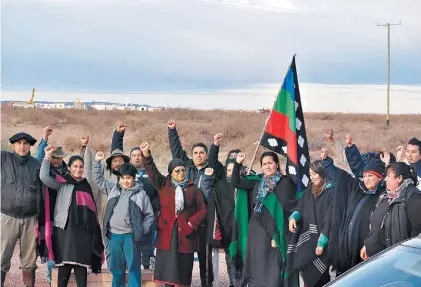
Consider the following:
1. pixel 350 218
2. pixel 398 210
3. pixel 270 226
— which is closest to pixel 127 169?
pixel 270 226

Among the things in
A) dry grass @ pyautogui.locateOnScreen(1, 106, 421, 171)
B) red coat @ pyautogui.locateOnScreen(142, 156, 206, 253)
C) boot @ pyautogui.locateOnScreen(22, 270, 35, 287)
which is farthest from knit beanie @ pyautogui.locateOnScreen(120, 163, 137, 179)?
dry grass @ pyautogui.locateOnScreen(1, 106, 421, 171)

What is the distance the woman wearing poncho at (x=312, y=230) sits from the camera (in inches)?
328

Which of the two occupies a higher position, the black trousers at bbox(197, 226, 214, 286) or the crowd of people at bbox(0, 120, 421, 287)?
the crowd of people at bbox(0, 120, 421, 287)

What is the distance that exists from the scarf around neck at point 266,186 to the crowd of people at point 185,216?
0.4 inches

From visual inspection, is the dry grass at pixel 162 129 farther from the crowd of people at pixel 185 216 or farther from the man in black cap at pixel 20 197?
the man in black cap at pixel 20 197

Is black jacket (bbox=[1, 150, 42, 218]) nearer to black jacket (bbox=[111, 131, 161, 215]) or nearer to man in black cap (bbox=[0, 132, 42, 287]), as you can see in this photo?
man in black cap (bbox=[0, 132, 42, 287])

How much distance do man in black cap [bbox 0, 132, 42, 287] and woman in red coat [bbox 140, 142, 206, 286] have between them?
4.47 feet

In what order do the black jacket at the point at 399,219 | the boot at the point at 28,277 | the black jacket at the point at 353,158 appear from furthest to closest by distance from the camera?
the black jacket at the point at 353,158 < the boot at the point at 28,277 < the black jacket at the point at 399,219

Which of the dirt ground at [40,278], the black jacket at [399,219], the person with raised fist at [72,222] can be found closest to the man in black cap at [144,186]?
the dirt ground at [40,278]

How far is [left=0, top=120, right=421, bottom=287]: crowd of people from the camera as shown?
8.27 m

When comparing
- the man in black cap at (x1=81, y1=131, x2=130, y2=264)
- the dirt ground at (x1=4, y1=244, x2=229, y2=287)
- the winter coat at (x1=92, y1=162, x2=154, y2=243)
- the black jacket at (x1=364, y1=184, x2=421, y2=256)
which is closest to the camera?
the black jacket at (x1=364, y1=184, x2=421, y2=256)

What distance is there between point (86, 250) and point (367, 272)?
4485 mm

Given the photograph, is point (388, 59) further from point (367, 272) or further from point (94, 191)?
point (367, 272)

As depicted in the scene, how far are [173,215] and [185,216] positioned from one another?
0.14 m
